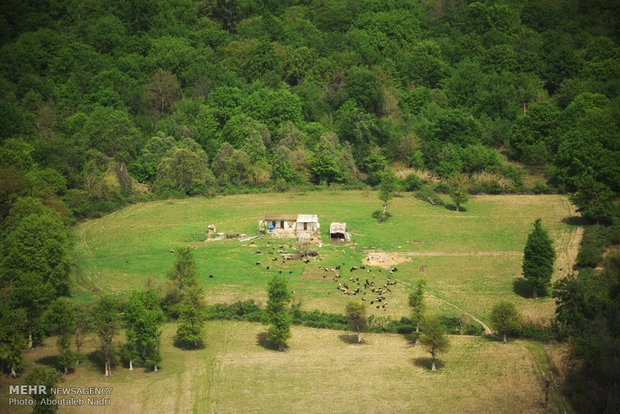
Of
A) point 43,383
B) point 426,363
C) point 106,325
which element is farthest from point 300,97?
point 43,383

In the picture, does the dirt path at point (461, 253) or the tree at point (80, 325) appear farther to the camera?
the dirt path at point (461, 253)

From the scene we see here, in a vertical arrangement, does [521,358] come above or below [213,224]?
below

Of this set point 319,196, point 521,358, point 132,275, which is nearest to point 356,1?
point 319,196

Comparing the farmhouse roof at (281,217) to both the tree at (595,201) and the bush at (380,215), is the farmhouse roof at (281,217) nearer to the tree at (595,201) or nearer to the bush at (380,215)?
the bush at (380,215)

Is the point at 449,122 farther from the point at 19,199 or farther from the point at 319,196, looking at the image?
the point at 19,199

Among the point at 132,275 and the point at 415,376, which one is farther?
the point at 132,275

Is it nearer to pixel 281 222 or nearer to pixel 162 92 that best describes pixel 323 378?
pixel 281 222

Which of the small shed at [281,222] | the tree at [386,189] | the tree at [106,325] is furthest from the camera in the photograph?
the tree at [386,189]

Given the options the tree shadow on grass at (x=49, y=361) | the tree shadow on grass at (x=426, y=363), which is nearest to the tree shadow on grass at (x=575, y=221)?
the tree shadow on grass at (x=426, y=363)
